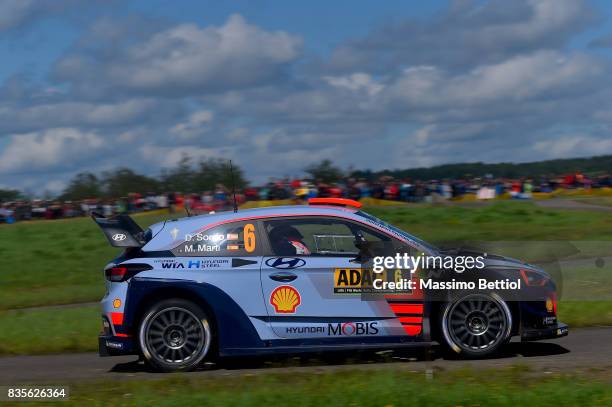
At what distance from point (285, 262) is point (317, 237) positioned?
466mm

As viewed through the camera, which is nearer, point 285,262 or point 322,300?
point 322,300

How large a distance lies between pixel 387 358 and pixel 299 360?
93 cm

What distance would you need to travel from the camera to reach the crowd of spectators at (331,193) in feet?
112

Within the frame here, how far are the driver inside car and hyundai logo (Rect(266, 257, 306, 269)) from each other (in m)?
0.07

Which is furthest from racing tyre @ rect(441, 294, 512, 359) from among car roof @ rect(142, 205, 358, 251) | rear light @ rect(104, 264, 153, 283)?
rear light @ rect(104, 264, 153, 283)

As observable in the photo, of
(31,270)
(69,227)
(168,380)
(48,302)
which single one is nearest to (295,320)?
(168,380)

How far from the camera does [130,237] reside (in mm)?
8930

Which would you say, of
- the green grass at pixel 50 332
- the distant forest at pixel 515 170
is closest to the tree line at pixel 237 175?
the distant forest at pixel 515 170

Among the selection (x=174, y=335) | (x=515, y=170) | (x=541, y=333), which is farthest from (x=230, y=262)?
(x=515, y=170)

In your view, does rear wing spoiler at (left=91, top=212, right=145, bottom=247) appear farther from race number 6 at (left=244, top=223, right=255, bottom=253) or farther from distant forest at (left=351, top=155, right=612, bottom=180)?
distant forest at (left=351, top=155, right=612, bottom=180)

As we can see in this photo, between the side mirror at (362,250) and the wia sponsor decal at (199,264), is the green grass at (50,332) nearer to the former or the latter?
the wia sponsor decal at (199,264)

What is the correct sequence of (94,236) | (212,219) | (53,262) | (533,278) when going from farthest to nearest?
(94,236), (53,262), (212,219), (533,278)

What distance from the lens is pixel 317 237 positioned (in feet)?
29.4

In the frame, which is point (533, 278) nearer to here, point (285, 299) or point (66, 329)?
point (285, 299)
